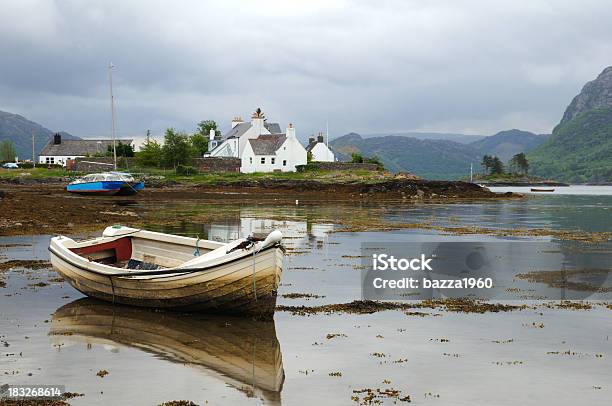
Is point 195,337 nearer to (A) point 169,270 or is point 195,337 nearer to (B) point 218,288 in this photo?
(B) point 218,288

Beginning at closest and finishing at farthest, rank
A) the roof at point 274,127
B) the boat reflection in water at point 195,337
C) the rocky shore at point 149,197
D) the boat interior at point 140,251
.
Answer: the boat reflection in water at point 195,337 < the boat interior at point 140,251 < the rocky shore at point 149,197 < the roof at point 274,127

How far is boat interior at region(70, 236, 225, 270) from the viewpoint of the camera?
824 inches

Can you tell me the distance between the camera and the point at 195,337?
15.8 m

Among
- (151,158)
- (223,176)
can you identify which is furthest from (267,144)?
(151,158)

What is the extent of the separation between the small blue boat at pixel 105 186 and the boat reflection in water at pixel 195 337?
60386 millimetres

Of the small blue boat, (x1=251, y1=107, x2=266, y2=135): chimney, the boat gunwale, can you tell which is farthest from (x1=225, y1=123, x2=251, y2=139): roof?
the boat gunwale

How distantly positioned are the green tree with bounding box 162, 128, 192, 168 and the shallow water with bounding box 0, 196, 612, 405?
89.9 metres

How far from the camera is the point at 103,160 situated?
11644 cm

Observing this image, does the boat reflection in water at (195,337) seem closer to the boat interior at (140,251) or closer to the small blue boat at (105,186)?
the boat interior at (140,251)

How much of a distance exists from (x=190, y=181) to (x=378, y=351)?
285ft

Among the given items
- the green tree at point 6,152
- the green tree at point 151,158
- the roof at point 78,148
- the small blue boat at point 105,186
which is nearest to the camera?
the small blue boat at point 105,186

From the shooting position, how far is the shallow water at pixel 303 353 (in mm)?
12148

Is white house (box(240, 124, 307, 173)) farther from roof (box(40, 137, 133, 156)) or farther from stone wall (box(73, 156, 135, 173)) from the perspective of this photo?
roof (box(40, 137, 133, 156))

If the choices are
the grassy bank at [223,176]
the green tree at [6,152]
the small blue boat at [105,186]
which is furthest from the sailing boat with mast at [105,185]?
the green tree at [6,152]
